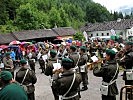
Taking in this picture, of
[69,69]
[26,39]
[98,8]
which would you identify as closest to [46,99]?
[69,69]

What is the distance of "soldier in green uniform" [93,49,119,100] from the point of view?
28.6ft

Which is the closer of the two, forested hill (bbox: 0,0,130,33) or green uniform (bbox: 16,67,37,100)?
green uniform (bbox: 16,67,37,100)

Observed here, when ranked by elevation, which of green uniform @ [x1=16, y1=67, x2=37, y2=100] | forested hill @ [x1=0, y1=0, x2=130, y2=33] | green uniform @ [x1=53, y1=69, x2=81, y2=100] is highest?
forested hill @ [x1=0, y1=0, x2=130, y2=33]

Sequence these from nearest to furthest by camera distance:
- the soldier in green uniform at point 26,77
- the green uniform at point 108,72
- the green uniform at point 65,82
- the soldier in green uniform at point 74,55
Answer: the green uniform at point 65,82, the green uniform at point 108,72, the soldier in green uniform at point 26,77, the soldier in green uniform at point 74,55

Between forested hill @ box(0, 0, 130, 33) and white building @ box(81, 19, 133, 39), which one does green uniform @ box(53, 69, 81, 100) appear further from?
white building @ box(81, 19, 133, 39)

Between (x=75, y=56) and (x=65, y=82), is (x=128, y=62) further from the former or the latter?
(x=65, y=82)

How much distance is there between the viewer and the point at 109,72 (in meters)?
8.73

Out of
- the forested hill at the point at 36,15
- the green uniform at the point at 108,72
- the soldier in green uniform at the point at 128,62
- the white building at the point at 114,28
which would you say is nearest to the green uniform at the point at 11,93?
the green uniform at the point at 108,72

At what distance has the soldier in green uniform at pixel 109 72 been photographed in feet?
28.6

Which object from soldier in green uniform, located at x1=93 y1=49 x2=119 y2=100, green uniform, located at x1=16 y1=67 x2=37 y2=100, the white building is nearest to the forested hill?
the white building

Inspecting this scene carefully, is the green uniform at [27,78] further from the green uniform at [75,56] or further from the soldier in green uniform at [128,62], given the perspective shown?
the soldier in green uniform at [128,62]

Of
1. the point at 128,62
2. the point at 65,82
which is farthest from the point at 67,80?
the point at 128,62

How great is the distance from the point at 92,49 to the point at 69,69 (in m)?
18.1

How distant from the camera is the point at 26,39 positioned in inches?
1992
